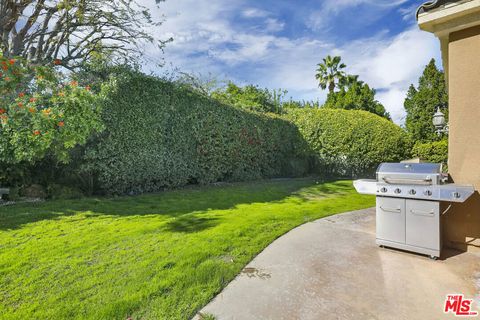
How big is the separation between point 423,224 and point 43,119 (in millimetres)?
6772

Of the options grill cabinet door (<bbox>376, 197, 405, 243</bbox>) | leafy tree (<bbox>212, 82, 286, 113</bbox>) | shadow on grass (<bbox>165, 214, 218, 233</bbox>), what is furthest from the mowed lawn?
leafy tree (<bbox>212, 82, 286, 113</bbox>)

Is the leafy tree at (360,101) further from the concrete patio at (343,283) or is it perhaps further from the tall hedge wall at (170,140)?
the concrete patio at (343,283)

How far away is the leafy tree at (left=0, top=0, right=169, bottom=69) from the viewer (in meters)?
8.70

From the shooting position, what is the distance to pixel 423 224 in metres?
3.42

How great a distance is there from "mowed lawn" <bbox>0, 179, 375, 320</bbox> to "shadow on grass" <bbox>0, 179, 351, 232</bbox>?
2 centimetres

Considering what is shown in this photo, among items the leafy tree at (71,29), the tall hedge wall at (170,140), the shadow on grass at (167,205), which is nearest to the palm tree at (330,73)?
the tall hedge wall at (170,140)

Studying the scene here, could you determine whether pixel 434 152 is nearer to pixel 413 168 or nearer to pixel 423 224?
pixel 413 168

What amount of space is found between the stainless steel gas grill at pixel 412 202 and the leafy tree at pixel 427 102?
14954 millimetres

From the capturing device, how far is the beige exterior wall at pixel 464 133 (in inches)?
141

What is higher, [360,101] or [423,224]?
[360,101]

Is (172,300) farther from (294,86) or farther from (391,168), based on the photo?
(294,86)

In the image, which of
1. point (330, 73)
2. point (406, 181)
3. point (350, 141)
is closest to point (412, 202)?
point (406, 181)

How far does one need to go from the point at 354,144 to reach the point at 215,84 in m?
8.94

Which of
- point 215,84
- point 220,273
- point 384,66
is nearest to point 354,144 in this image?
point 384,66
